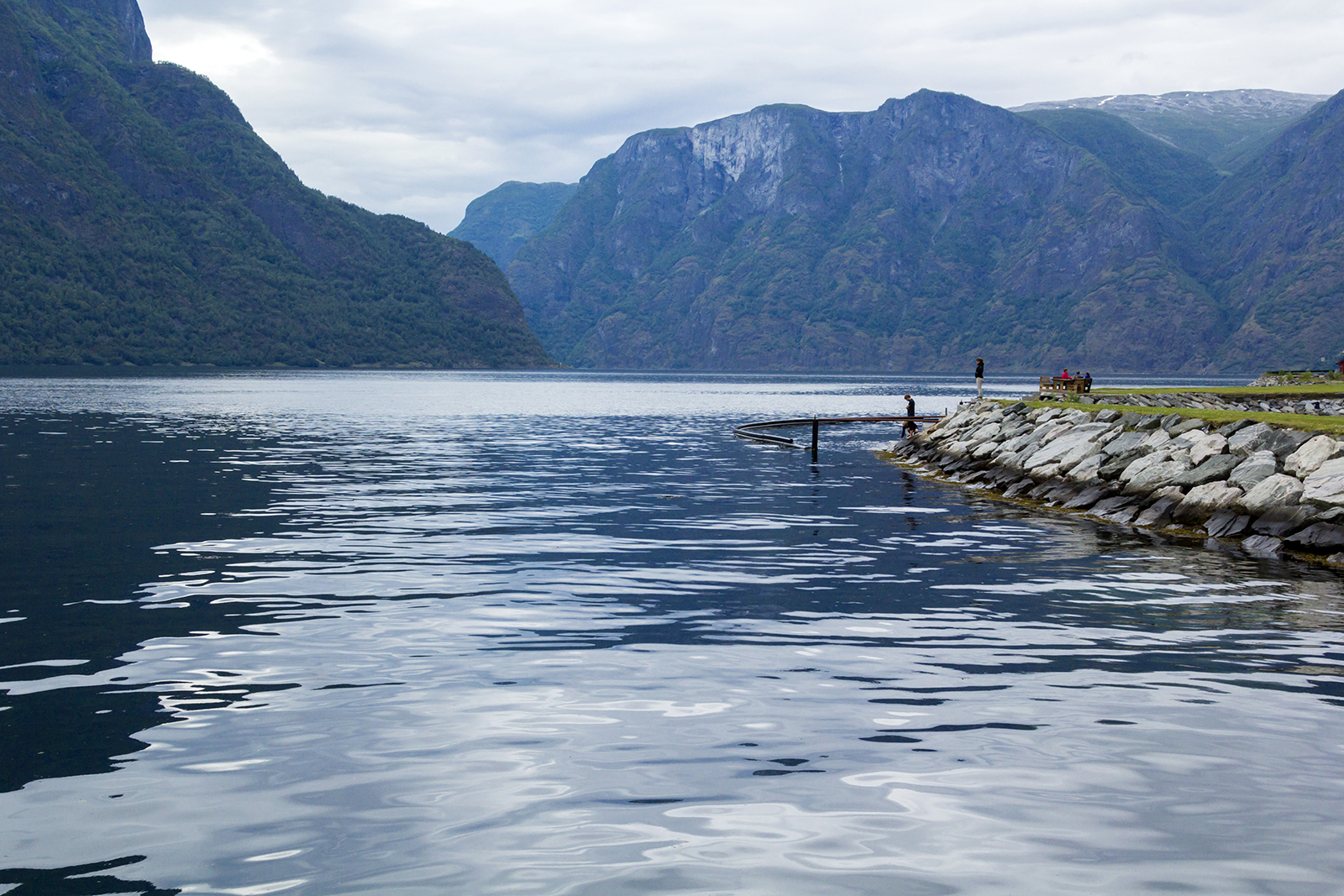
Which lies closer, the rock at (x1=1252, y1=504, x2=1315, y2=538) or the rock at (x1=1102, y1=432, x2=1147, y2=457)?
the rock at (x1=1252, y1=504, x2=1315, y2=538)

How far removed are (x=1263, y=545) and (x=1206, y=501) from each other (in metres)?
3.47

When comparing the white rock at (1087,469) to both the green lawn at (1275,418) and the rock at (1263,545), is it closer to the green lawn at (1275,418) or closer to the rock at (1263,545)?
the green lawn at (1275,418)

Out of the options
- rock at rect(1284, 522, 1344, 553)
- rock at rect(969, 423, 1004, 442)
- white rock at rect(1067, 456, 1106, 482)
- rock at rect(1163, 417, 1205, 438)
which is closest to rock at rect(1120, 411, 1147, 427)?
rock at rect(1163, 417, 1205, 438)

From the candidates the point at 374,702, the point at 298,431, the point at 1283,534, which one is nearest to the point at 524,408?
the point at 298,431

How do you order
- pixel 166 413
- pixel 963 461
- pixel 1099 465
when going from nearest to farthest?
1. pixel 1099 465
2. pixel 963 461
3. pixel 166 413

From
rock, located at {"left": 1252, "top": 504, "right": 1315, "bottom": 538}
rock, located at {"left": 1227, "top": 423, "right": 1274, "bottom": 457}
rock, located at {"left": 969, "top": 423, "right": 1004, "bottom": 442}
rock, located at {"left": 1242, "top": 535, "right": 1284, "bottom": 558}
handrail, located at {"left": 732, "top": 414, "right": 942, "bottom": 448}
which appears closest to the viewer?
rock, located at {"left": 1242, "top": 535, "right": 1284, "bottom": 558}

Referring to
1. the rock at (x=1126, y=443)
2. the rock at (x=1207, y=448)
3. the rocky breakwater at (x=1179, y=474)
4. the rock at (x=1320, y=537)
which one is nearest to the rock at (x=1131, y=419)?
the rocky breakwater at (x=1179, y=474)

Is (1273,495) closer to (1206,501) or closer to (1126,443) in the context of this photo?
(1206,501)

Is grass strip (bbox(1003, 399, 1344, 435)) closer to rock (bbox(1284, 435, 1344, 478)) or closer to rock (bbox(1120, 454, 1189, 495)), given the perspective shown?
rock (bbox(1284, 435, 1344, 478))

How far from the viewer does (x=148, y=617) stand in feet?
51.7

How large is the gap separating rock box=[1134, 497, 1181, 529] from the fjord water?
1.78 metres

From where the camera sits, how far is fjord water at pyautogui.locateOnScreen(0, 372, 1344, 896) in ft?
25.4

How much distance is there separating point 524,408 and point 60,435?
2150 inches

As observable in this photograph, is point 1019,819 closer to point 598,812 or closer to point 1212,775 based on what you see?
point 1212,775
